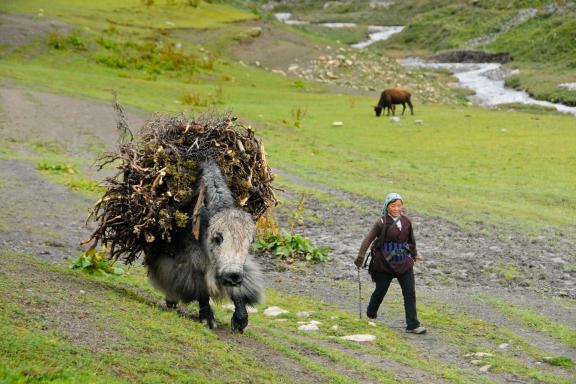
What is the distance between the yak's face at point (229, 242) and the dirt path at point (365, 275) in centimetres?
75

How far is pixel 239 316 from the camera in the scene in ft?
27.6

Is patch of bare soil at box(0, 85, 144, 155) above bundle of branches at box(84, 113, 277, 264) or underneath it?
underneath

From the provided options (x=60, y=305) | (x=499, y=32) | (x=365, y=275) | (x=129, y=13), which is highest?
(x=499, y=32)

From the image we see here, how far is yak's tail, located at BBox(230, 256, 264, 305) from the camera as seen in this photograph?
8.52 m

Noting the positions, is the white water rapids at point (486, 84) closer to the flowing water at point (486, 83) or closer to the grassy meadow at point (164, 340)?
the flowing water at point (486, 83)

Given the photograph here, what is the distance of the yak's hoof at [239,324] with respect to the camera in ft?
27.7

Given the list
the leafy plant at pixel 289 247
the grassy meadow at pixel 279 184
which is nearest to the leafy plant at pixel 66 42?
the grassy meadow at pixel 279 184

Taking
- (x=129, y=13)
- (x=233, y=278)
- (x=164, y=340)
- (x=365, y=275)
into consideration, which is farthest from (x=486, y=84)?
(x=164, y=340)

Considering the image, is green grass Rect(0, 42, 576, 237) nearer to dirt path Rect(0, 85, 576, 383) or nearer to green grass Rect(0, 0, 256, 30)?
dirt path Rect(0, 85, 576, 383)

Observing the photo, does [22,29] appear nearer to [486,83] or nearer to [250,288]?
[486,83]

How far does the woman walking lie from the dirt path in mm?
377

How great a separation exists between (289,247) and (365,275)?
1.37 m

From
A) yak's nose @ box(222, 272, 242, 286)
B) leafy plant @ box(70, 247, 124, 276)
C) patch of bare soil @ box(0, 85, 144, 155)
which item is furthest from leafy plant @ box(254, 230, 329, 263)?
patch of bare soil @ box(0, 85, 144, 155)

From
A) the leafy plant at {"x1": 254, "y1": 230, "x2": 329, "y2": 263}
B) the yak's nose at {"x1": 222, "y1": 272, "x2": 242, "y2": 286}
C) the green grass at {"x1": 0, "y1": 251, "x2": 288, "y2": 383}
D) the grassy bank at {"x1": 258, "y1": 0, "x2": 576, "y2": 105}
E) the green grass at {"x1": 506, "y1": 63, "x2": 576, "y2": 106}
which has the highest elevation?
the grassy bank at {"x1": 258, "y1": 0, "x2": 576, "y2": 105}
